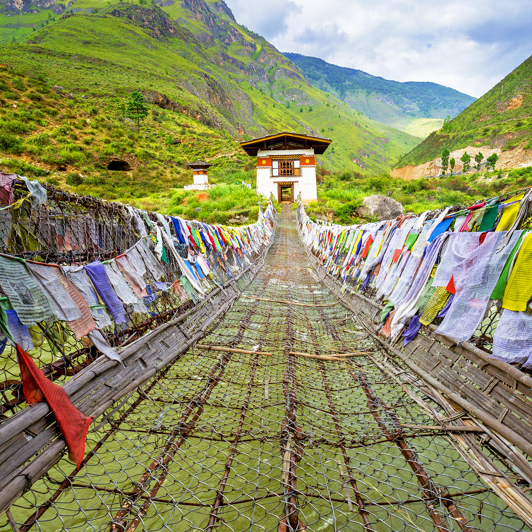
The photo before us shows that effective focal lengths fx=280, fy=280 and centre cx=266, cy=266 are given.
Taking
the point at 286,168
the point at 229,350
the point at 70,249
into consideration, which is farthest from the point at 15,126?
the point at 229,350

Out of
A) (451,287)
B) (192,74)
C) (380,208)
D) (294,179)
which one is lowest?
(451,287)

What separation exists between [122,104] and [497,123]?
55.0 metres

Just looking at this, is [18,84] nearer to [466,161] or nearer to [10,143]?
[10,143]

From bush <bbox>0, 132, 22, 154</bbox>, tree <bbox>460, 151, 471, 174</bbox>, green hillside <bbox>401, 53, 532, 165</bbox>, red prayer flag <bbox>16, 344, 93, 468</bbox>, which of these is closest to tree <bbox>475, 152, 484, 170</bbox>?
tree <bbox>460, 151, 471, 174</bbox>

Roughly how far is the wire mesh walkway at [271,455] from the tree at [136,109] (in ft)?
130

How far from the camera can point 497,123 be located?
43250 mm

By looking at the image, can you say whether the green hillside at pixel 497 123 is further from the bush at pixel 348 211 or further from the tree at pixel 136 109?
the tree at pixel 136 109

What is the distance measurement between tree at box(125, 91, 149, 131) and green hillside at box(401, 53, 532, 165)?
47190 millimetres

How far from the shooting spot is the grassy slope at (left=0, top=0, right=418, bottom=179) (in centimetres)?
4031

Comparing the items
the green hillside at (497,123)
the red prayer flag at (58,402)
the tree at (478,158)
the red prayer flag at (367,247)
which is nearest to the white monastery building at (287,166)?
the red prayer flag at (367,247)

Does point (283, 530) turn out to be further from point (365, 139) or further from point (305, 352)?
point (365, 139)

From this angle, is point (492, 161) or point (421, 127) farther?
point (421, 127)

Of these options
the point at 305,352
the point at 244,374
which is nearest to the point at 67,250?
the point at 244,374

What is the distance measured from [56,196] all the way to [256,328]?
3.14m
